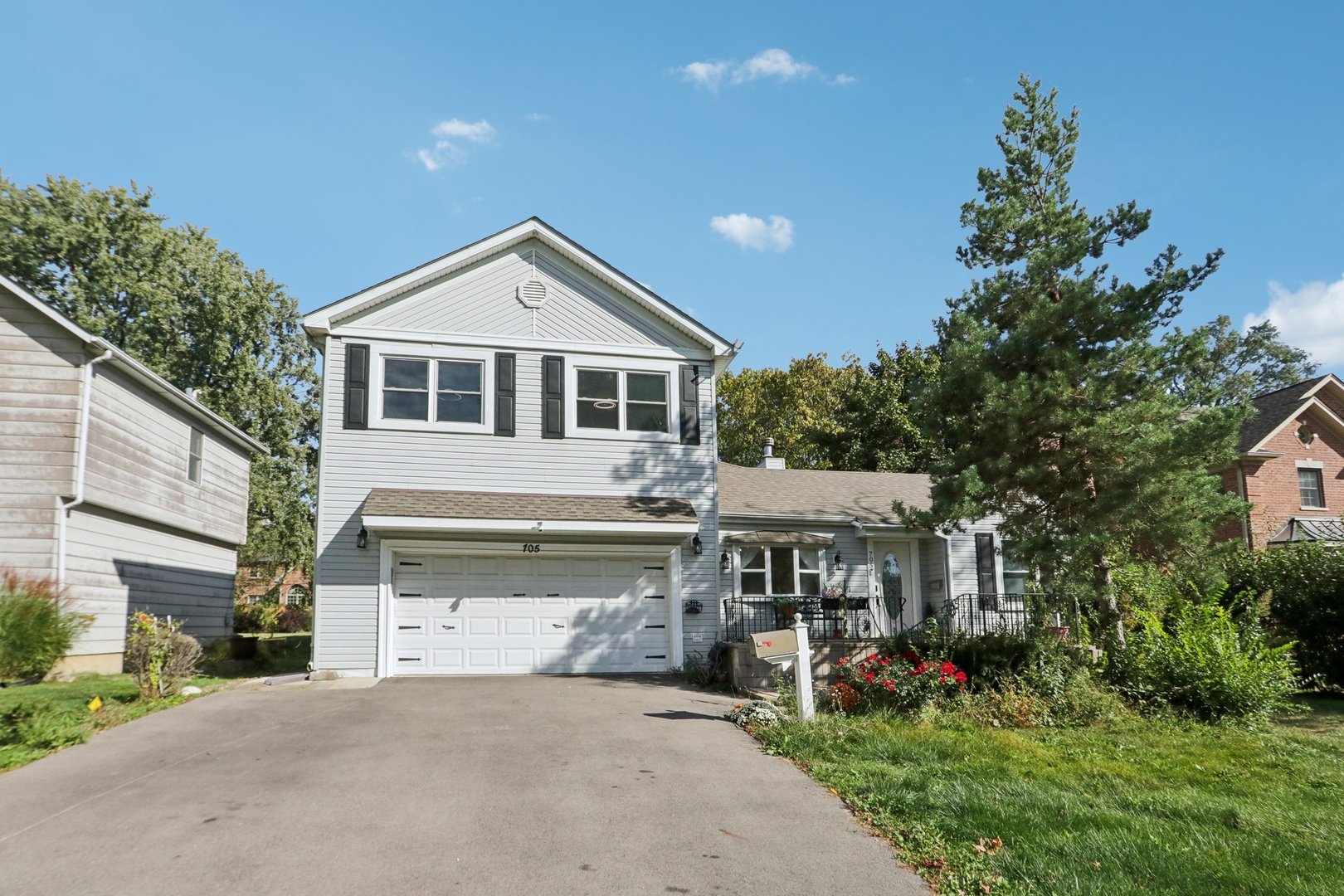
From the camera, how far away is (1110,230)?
1484 cm

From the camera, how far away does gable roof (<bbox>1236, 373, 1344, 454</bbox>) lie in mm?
25500

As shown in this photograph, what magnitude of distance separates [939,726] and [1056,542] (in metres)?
4.49

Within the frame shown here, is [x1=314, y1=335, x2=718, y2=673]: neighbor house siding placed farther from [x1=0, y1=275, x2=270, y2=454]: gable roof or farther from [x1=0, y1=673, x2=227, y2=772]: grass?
[x1=0, y1=275, x2=270, y2=454]: gable roof

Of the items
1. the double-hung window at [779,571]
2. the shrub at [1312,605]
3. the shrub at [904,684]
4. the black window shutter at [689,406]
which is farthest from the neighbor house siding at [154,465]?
the shrub at [1312,605]

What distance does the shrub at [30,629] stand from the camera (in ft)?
38.6

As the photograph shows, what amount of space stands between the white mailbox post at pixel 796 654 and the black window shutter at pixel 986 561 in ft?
37.2

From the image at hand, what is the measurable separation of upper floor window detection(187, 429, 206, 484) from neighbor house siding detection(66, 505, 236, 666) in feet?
4.15

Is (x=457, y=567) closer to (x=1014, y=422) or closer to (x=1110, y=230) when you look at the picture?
(x=1014, y=422)

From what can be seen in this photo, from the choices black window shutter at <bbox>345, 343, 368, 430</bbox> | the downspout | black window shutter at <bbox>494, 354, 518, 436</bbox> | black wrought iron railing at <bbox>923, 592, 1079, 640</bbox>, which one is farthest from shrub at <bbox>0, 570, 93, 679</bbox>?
black wrought iron railing at <bbox>923, 592, 1079, 640</bbox>

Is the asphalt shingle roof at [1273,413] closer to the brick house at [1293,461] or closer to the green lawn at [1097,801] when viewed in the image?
the brick house at [1293,461]

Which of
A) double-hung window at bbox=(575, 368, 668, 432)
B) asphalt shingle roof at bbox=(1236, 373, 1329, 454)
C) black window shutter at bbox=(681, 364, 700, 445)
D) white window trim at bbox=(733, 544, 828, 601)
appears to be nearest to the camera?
double-hung window at bbox=(575, 368, 668, 432)

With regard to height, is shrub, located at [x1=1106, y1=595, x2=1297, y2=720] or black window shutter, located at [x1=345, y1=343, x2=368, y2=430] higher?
black window shutter, located at [x1=345, y1=343, x2=368, y2=430]

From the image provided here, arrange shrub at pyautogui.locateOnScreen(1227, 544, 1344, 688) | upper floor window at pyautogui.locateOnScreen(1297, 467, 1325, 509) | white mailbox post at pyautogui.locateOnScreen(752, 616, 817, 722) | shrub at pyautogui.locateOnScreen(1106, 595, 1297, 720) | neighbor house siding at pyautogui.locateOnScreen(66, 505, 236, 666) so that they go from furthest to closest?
upper floor window at pyautogui.locateOnScreen(1297, 467, 1325, 509)
shrub at pyautogui.locateOnScreen(1227, 544, 1344, 688)
neighbor house siding at pyautogui.locateOnScreen(66, 505, 236, 666)
shrub at pyautogui.locateOnScreen(1106, 595, 1297, 720)
white mailbox post at pyautogui.locateOnScreen(752, 616, 817, 722)

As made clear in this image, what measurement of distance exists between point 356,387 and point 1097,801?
12376 millimetres
